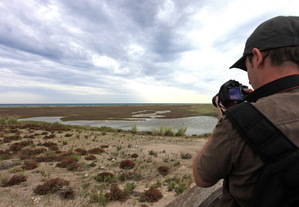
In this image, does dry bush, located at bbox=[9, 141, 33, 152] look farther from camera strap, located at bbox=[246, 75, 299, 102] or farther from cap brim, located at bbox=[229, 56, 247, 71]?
camera strap, located at bbox=[246, 75, 299, 102]

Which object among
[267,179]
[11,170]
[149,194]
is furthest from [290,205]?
[11,170]

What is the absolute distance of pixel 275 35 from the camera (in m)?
1.11

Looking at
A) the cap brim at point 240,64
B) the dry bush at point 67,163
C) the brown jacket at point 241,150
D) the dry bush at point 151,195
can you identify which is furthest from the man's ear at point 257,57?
the dry bush at point 67,163

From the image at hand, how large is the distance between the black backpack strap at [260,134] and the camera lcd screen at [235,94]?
0.37 meters

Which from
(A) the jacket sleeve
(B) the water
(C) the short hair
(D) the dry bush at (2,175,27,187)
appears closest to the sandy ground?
(D) the dry bush at (2,175,27,187)

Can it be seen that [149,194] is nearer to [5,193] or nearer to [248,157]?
[5,193]

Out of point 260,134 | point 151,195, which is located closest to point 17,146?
point 151,195

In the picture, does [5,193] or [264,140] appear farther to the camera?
[5,193]

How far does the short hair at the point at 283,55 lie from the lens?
42.1 inches

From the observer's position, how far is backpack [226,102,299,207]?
2.72ft

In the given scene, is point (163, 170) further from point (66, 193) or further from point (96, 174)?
point (66, 193)

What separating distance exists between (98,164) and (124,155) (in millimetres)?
1904

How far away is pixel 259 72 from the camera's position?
1167 millimetres

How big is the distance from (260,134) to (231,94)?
1.73 feet
